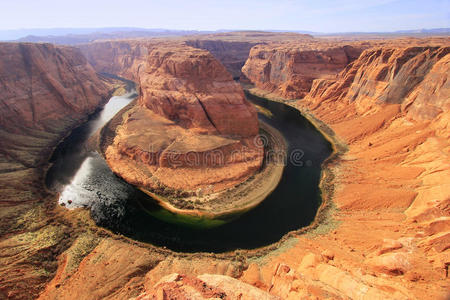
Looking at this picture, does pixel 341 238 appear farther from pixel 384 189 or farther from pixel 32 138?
pixel 32 138

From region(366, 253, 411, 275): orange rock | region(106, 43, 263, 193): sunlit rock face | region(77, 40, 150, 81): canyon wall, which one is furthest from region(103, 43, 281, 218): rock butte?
region(77, 40, 150, 81): canyon wall

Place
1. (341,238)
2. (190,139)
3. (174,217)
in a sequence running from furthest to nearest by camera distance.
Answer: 1. (190,139)
2. (174,217)
3. (341,238)

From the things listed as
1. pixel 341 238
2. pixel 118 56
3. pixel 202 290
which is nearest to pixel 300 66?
pixel 341 238

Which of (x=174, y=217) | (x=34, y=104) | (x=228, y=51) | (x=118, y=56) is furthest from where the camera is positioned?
(x=228, y=51)

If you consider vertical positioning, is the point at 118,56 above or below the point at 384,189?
above

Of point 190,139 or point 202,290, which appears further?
point 190,139

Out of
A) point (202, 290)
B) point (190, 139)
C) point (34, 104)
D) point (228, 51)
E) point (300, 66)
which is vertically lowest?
point (202, 290)

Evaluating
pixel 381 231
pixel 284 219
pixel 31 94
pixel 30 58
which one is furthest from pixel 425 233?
pixel 30 58
